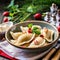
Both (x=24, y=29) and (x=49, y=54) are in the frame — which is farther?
(x=24, y=29)

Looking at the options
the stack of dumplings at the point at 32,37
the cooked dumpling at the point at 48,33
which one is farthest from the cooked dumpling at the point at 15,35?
the cooked dumpling at the point at 48,33

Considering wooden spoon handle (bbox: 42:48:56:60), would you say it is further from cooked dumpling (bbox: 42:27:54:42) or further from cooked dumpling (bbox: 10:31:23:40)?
cooked dumpling (bbox: 10:31:23:40)

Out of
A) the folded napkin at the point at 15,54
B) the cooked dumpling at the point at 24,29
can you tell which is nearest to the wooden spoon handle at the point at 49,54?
the folded napkin at the point at 15,54

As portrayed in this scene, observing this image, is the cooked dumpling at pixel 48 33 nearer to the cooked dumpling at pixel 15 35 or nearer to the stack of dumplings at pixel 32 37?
the stack of dumplings at pixel 32 37

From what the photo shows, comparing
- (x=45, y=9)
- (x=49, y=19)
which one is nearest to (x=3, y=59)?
(x=49, y=19)

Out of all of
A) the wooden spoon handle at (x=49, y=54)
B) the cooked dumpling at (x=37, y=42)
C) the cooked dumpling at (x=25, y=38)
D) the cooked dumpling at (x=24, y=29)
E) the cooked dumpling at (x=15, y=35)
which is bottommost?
the wooden spoon handle at (x=49, y=54)

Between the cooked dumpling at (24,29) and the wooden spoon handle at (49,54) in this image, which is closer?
the wooden spoon handle at (49,54)

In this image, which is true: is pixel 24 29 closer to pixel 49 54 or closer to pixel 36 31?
pixel 36 31

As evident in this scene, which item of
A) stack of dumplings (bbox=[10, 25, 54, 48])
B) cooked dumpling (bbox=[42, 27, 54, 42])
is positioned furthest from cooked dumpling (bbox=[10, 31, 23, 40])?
cooked dumpling (bbox=[42, 27, 54, 42])

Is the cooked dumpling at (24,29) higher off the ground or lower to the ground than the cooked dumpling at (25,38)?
higher

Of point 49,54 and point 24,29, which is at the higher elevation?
point 24,29

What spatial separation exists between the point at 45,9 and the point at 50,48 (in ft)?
1.52

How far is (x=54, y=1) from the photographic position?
1168mm

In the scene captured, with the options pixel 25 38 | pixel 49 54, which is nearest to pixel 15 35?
pixel 25 38
